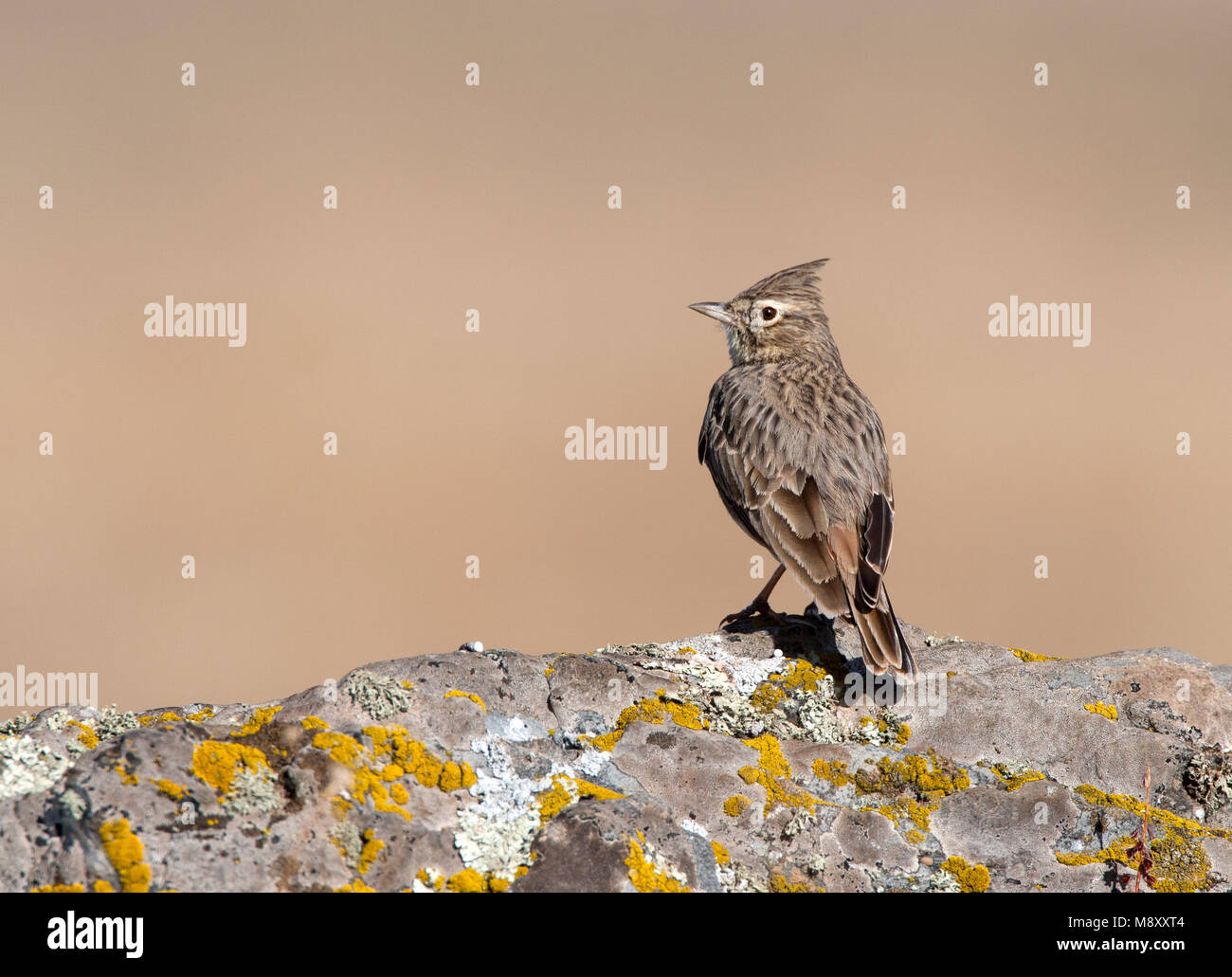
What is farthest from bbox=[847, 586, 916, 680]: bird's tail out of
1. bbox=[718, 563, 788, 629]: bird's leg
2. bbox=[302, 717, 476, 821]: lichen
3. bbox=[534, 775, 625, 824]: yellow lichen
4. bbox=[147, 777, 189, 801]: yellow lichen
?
bbox=[147, 777, 189, 801]: yellow lichen

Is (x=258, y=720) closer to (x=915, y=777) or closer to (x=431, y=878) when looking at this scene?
(x=431, y=878)

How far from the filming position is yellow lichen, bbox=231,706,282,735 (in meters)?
3.78

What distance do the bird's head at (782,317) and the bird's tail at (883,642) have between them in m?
2.91

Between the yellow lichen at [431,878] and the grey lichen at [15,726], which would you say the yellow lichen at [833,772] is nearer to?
the yellow lichen at [431,878]

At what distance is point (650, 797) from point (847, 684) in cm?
169

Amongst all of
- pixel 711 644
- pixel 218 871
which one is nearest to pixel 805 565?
pixel 711 644

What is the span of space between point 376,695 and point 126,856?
1181 mm

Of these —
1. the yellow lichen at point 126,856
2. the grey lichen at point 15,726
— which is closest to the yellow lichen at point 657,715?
the yellow lichen at point 126,856

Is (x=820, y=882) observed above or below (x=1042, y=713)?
below

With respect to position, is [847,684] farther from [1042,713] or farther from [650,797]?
[650,797]

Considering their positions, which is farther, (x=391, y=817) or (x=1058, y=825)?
(x=1058, y=825)

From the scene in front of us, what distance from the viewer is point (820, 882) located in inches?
150

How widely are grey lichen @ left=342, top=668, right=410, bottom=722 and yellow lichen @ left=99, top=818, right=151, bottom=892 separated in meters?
1.07

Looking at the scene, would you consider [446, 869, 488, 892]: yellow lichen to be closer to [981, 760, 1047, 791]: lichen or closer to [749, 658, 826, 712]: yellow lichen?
[749, 658, 826, 712]: yellow lichen
